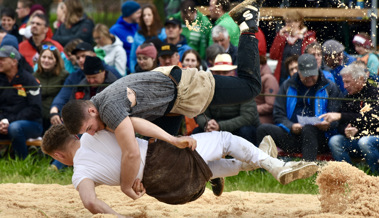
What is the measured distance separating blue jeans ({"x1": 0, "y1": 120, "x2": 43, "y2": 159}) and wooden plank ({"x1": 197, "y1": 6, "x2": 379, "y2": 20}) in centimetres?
299

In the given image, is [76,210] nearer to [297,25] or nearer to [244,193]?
[244,193]

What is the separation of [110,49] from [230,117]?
2262 mm

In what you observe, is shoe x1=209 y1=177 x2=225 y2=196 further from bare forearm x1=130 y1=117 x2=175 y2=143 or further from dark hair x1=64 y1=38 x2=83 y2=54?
dark hair x1=64 y1=38 x2=83 y2=54

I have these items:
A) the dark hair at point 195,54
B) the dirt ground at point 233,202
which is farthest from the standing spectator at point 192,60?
the dirt ground at point 233,202

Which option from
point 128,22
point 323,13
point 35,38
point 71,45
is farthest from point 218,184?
point 35,38

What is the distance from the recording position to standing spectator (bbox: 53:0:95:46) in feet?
29.7

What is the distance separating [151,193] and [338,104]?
104 inches

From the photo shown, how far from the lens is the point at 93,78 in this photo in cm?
718

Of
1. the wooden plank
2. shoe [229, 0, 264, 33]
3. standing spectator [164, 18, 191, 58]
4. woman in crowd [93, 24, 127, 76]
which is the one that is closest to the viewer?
shoe [229, 0, 264, 33]

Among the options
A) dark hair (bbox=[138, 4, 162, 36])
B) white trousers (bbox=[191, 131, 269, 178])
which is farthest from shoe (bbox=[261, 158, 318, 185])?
dark hair (bbox=[138, 4, 162, 36])

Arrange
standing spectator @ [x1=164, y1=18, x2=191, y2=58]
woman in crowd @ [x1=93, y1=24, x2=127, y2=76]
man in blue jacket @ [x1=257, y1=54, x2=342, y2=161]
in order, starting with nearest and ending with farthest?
man in blue jacket @ [x1=257, y1=54, x2=342, y2=161] → standing spectator @ [x1=164, y1=18, x2=191, y2=58] → woman in crowd @ [x1=93, y1=24, x2=127, y2=76]

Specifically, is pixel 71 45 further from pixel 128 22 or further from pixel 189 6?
pixel 189 6

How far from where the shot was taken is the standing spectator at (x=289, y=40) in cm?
694

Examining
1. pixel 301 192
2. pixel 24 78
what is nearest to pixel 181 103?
pixel 301 192
